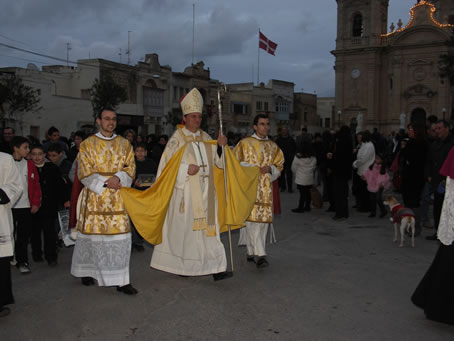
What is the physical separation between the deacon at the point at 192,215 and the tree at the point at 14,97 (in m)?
24.0

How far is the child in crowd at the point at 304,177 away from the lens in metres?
11.7

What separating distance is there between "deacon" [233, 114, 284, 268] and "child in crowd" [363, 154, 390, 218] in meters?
Result: 4.53

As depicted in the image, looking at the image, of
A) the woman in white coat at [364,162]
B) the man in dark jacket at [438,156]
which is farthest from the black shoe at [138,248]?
the woman in white coat at [364,162]

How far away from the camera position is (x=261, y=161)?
6766mm

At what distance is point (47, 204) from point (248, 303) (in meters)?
3.46

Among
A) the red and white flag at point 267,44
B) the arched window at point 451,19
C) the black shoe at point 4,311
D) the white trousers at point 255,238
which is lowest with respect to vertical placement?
the black shoe at point 4,311

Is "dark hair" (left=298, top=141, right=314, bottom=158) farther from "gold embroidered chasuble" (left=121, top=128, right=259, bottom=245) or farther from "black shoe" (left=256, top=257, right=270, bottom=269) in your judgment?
"black shoe" (left=256, top=257, right=270, bottom=269)

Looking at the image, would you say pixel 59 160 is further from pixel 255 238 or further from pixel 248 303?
pixel 248 303

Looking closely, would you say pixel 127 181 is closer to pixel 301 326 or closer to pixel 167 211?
pixel 167 211

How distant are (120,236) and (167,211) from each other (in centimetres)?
80

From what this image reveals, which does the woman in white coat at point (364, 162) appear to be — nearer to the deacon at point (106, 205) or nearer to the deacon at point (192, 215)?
the deacon at point (192, 215)

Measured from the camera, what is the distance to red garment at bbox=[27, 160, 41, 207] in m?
6.40

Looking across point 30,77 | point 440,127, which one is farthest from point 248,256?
point 30,77

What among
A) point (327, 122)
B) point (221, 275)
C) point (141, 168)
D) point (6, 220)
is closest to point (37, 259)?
point (141, 168)
